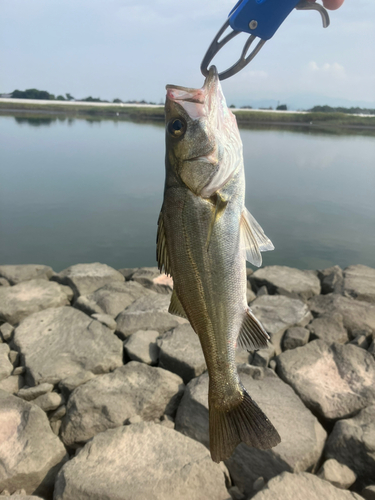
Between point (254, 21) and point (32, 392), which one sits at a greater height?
point (254, 21)

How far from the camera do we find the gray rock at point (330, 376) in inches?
158

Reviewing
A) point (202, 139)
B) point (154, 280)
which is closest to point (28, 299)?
Answer: point (154, 280)

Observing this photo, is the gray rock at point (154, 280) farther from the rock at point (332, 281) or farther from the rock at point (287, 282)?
the rock at point (332, 281)

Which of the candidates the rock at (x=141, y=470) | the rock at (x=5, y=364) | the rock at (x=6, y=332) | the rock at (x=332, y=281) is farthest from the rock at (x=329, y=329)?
the rock at (x=6, y=332)

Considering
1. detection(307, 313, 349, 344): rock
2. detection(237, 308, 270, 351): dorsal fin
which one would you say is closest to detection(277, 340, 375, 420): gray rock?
detection(307, 313, 349, 344): rock

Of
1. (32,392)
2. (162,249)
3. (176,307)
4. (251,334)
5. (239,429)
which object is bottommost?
(32,392)

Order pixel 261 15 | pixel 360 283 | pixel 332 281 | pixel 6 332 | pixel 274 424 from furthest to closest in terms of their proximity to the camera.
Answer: pixel 332 281
pixel 360 283
pixel 6 332
pixel 274 424
pixel 261 15

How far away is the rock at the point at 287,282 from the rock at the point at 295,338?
4.55 feet

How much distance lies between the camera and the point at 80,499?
2.85m

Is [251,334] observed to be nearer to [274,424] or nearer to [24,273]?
[274,424]

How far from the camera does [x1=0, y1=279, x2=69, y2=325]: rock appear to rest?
5695mm

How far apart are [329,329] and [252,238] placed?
3.90 metres

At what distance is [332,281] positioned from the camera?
281 inches

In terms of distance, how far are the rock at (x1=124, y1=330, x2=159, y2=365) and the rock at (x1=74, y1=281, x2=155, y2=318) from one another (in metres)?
0.85
